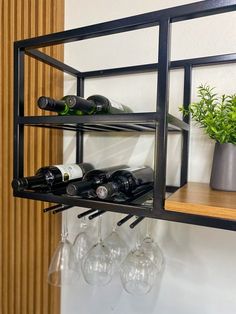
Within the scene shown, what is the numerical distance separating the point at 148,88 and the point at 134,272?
2.24ft

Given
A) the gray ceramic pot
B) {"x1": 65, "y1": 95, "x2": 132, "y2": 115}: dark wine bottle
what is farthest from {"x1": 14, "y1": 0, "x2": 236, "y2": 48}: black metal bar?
the gray ceramic pot

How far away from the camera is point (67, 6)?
1194 mm

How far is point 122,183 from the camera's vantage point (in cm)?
73

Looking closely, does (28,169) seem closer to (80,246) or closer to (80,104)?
(80,246)

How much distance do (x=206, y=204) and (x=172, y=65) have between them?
59 centimetres

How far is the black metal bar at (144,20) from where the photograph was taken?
0.55m

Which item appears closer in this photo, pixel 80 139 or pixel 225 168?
pixel 225 168

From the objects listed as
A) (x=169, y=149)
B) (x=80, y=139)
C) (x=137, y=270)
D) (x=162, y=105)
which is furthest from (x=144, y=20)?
(x=137, y=270)

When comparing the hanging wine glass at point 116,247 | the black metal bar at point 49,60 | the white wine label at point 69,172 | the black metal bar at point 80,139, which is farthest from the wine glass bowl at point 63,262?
the black metal bar at point 49,60

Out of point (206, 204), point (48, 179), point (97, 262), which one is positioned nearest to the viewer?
point (206, 204)

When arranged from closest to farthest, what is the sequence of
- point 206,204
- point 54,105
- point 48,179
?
point 206,204, point 54,105, point 48,179

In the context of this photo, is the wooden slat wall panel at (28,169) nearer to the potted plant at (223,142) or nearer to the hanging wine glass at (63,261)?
the hanging wine glass at (63,261)

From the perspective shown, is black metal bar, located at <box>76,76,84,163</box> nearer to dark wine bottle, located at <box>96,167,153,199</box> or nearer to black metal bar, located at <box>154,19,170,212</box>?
dark wine bottle, located at <box>96,167,153,199</box>

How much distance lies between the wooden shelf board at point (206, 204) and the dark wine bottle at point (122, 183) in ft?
0.45
